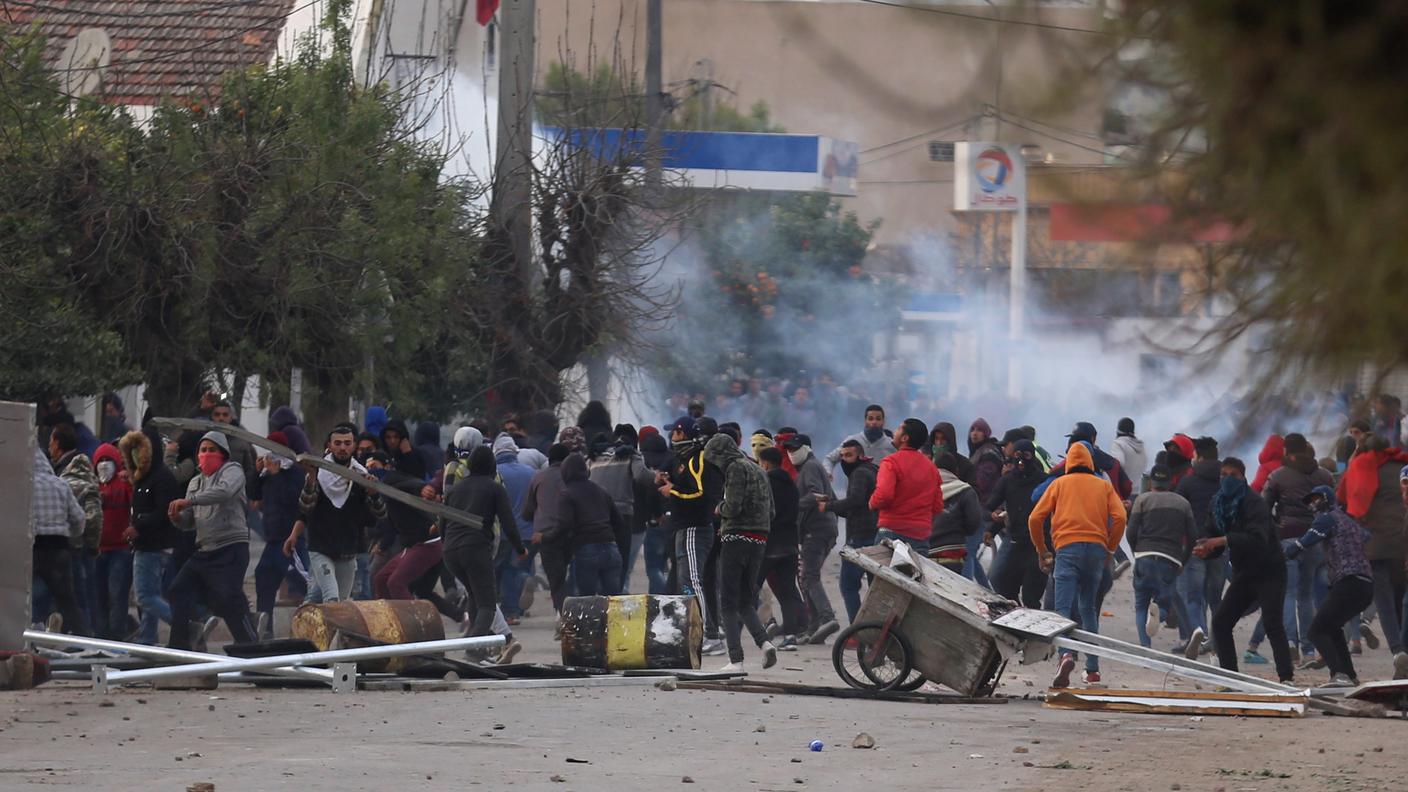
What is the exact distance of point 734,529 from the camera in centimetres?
1206

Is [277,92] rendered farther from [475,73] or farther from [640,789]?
[640,789]

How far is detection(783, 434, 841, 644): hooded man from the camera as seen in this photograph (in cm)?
1434

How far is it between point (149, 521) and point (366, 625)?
213cm

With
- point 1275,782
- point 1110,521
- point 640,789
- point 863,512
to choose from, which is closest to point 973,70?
point 640,789

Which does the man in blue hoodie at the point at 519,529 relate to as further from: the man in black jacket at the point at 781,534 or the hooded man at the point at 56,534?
the hooded man at the point at 56,534

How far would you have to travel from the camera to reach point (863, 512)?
14164mm

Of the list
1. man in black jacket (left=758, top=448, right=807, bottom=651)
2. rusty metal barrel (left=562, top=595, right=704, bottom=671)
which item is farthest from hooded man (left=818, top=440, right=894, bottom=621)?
rusty metal barrel (left=562, top=595, right=704, bottom=671)

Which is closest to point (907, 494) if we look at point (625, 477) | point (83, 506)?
point (625, 477)

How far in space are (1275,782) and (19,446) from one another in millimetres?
7504

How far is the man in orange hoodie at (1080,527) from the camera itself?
11539 mm

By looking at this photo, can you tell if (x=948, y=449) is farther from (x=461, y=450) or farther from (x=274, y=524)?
(x=274, y=524)

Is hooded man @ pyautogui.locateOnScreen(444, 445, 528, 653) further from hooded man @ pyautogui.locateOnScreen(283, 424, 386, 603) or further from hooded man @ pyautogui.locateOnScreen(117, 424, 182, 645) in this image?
hooded man @ pyautogui.locateOnScreen(117, 424, 182, 645)

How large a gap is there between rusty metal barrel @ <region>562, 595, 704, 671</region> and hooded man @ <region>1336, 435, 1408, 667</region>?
15.8ft

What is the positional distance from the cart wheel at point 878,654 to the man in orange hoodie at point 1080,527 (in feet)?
4.45
